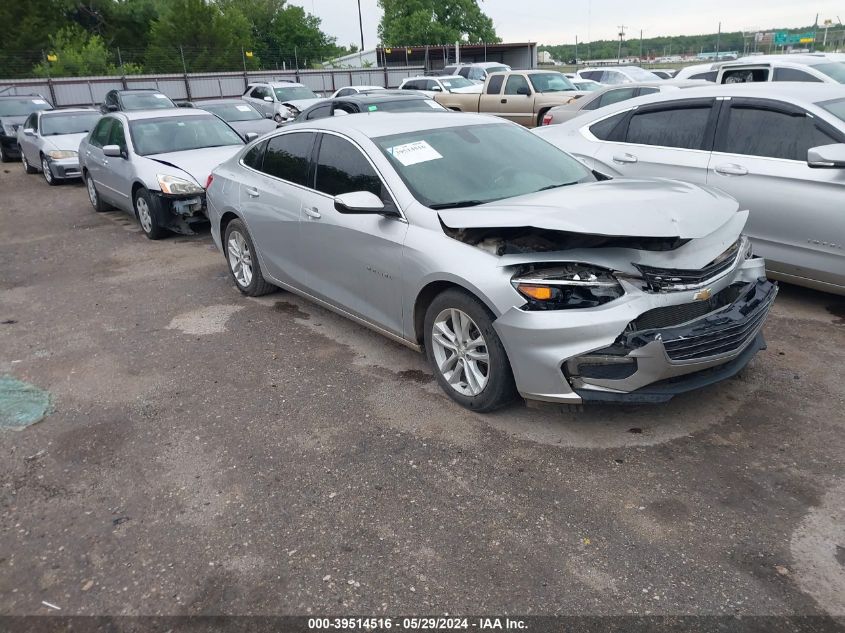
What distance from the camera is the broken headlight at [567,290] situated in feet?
11.7

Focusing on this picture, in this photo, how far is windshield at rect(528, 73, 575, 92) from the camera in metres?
16.9

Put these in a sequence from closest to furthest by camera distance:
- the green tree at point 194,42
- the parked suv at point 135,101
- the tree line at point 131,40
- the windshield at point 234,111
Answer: the windshield at point 234,111 < the parked suv at point 135,101 < the tree line at point 131,40 < the green tree at point 194,42

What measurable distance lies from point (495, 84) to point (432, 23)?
57218 millimetres

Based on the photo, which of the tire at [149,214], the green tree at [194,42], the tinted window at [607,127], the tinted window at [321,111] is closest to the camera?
the tinted window at [607,127]

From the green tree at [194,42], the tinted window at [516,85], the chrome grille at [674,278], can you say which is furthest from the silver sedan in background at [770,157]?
the green tree at [194,42]

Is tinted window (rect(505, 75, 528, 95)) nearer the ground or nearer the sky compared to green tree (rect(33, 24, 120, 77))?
nearer the ground

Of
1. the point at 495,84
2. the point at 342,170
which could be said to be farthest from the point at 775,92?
the point at 495,84

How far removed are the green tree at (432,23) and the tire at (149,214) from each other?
6574 centimetres

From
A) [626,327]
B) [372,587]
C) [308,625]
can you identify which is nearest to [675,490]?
[626,327]

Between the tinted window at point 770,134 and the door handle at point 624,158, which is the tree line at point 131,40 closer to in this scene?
the door handle at point 624,158

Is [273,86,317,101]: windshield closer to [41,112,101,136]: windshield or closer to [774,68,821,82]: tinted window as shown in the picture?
[41,112,101,136]: windshield

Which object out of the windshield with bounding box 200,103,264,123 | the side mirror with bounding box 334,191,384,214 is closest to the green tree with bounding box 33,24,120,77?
the windshield with bounding box 200,103,264,123

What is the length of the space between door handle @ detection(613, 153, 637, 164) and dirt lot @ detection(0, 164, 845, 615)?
1953mm

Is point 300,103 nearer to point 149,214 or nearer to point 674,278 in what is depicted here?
point 149,214
